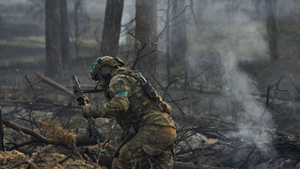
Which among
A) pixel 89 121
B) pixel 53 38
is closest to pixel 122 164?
pixel 89 121

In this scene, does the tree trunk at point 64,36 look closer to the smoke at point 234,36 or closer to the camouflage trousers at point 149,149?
the smoke at point 234,36

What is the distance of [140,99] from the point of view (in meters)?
3.85

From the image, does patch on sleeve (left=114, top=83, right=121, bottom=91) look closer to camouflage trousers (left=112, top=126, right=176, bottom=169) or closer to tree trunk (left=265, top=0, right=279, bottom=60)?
camouflage trousers (left=112, top=126, right=176, bottom=169)

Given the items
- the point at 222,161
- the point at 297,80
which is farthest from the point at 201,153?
the point at 297,80

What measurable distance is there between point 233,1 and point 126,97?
10.5 metres

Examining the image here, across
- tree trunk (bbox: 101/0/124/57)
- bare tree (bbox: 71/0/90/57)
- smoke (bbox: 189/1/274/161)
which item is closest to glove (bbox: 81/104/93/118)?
tree trunk (bbox: 101/0/124/57)

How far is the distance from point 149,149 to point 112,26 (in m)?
4.51

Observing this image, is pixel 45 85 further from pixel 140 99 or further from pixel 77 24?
pixel 140 99

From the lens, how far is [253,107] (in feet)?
26.3

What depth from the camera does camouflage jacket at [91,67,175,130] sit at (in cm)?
367

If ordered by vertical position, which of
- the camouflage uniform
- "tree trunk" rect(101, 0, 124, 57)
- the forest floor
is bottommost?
the forest floor

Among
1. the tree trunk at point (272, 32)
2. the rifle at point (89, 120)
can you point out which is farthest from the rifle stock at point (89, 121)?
the tree trunk at point (272, 32)

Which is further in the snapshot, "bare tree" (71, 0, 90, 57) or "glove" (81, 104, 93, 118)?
"bare tree" (71, 0, 90, 57)

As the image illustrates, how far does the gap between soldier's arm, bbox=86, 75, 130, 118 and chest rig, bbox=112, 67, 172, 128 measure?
0.12 meters
